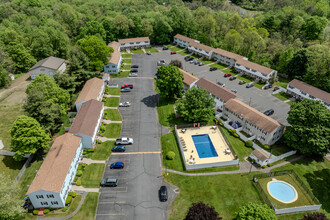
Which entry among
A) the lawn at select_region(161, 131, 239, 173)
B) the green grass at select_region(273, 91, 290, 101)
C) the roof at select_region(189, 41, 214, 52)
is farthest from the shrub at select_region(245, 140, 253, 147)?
the roof at select_region(189, 41, 214, 52)

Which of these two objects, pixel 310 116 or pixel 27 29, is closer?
pixel 310 116

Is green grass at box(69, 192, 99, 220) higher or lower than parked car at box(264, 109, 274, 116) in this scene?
lower

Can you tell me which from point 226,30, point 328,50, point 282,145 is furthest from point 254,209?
point 226,30

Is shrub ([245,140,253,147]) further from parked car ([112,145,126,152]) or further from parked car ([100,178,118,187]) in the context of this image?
parked car ([100,178,118,187])

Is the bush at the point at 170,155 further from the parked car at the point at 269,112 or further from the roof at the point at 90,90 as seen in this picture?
the parked car at the point at 269,112

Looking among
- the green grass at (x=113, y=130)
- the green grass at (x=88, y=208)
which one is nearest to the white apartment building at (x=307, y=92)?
the green grass at (x=113, y=130)

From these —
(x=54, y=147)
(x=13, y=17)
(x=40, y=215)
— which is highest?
(x=13, y=17)

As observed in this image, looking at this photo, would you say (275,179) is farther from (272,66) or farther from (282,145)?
(272,66)
